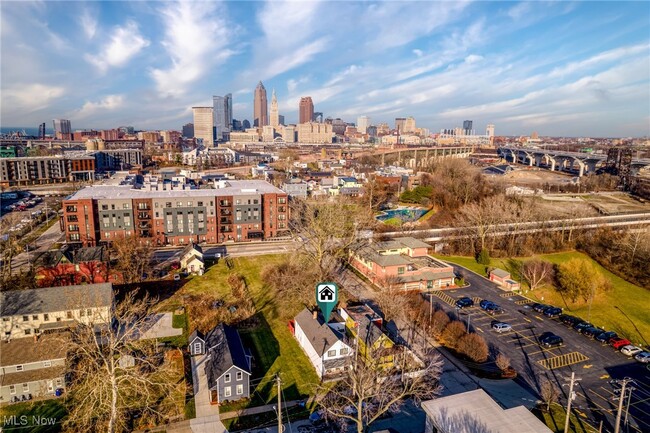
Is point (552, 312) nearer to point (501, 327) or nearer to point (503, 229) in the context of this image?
point (501, 327)

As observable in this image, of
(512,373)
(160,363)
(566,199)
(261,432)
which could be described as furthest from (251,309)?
(566,199)

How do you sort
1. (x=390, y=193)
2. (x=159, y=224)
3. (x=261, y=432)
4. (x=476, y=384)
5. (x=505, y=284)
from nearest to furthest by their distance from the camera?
(x=261, y=432), (x=476, y=384), (x=505, y=284), (x=159, y=224), (x=390, y=193)

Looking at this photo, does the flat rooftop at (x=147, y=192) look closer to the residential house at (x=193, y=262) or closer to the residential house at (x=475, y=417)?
the residential house at (x=193, y=262)

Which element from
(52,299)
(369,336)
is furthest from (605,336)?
(52,299)

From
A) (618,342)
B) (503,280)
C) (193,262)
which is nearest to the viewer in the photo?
(618,342)

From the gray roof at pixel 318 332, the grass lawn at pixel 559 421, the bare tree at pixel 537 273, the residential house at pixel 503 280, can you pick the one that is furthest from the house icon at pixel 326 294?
the bare tree at pixel 537 273

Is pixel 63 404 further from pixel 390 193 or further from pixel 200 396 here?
pixel 390 193

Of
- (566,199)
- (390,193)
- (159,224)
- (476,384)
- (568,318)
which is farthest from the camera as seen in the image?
(390,193)
